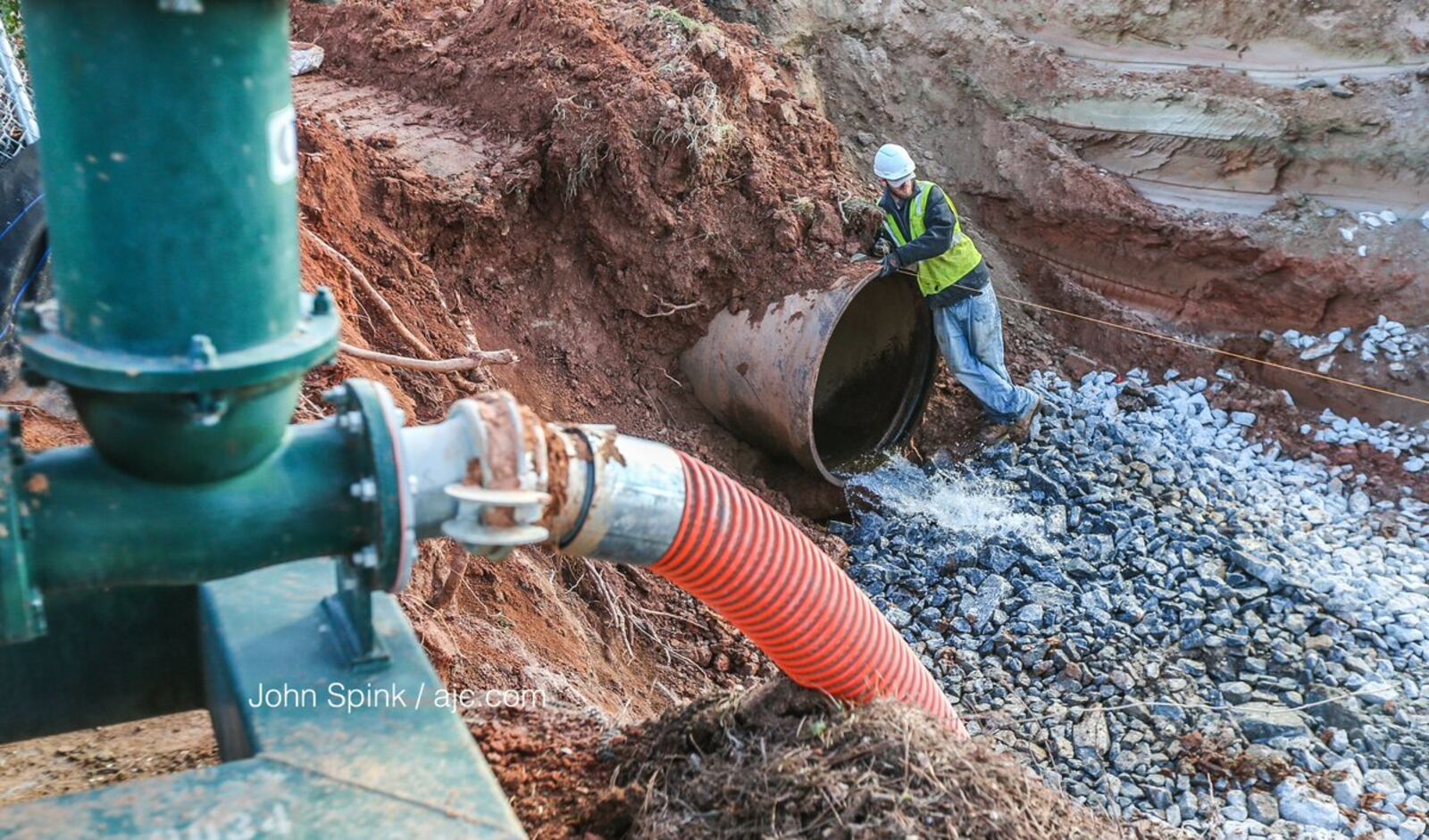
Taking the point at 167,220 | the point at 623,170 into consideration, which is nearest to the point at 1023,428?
the point at 623,170

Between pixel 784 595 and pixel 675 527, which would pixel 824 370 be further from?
pixel 675 527

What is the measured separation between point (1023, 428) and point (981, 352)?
23.4 inches

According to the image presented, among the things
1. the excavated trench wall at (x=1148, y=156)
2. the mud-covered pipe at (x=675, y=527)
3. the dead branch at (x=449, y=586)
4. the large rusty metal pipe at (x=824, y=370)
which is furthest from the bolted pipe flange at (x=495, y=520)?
the excavated trench wall at (x=1148, y=156)

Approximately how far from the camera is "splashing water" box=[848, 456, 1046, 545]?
6.28 m

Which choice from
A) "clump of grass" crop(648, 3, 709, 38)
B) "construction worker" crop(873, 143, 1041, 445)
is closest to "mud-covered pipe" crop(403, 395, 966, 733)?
"construction worker" crop(873, 143, 1041, 445)

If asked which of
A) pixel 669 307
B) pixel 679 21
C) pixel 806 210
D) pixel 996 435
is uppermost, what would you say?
pixel 679 21

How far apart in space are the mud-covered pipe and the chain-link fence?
156 inches

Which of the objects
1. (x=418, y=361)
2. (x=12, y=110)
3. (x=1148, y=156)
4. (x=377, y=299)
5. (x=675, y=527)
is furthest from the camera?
(x=1148, y=156)

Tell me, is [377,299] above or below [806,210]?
below

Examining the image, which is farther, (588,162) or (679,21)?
(679,21)

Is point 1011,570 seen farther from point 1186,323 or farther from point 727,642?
point 1186,323

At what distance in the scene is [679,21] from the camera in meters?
6.70

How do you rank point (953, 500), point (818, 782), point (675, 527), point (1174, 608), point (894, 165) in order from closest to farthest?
1. point (675, 527)
2. point (818, 782)
3. point (1174, 608)
4. point (894, 165)
5. point (953, 500)

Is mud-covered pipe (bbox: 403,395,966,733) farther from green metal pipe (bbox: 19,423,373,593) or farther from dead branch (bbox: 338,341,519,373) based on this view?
dead branch (bbox: 338,341,519,373)
